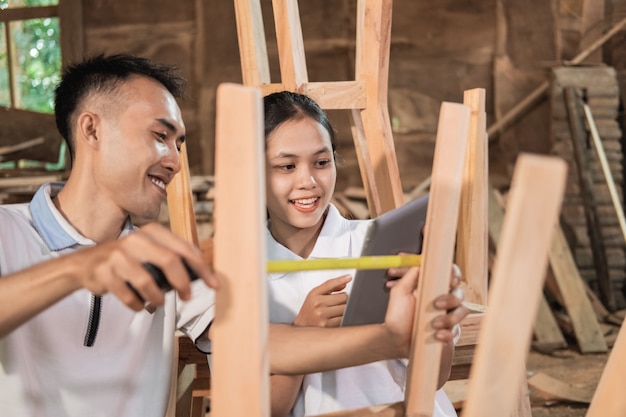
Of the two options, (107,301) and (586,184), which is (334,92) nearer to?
(107,301)

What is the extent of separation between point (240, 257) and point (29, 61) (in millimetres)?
6283

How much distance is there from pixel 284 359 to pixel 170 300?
33 centimetres

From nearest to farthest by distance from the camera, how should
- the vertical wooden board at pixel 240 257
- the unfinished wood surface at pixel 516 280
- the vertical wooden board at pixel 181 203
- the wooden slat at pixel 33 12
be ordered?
the unfinished wood surface at pixel 516 280
the vertical wooden board at pixel 240 257
the vertical wooden board at pixel 181 203
the wooden slat at pixel 33 12

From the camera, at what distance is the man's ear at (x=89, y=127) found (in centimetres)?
164

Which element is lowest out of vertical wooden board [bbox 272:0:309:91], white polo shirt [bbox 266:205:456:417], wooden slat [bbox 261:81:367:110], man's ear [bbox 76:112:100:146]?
white polo shirt [bbox 266:205:456:417]

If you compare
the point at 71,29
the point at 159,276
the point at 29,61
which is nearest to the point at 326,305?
the point at 159,276

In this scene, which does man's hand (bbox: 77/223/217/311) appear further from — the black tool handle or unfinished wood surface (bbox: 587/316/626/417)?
unfinished wood surface (bbox: 587/316/626/417)

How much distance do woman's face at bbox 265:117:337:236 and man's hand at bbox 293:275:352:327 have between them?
30 centimetres

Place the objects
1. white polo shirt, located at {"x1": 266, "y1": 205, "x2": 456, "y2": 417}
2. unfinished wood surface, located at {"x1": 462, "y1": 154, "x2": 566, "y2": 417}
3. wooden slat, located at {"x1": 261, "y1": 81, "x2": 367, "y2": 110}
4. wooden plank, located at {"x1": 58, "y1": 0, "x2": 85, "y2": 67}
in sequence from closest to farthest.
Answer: unfinished wood surface, located at {"x1": 462, "y1": 154, "x2": 566, "y2": 417}, white polo shirt, located at {"x1": 266, "y1": 205, "x2": 456, "y2": 417}, wooden slat, located at {"x1": 261, "y1": 81, "x2": 367, "y2": 110}, wooden plank, located at {"x1": 58, "y1": 0, "x2": 85, "y2": 67}

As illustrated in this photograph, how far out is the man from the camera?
4.67 feet

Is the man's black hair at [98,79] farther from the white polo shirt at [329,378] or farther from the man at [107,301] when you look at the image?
the white polo shirt at [329,378]

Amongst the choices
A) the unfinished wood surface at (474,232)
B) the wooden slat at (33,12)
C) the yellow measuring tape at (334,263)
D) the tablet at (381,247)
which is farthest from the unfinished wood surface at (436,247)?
the wooden slat at (33,12)

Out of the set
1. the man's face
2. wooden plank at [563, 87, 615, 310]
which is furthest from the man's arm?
wooden plank at [563, 87, 615, 310]

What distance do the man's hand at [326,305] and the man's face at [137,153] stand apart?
0.40m
